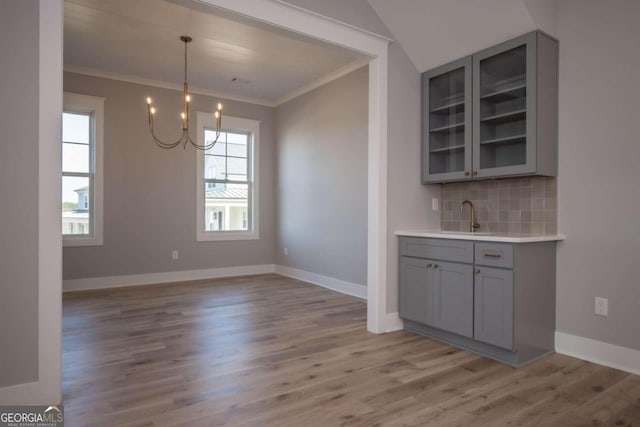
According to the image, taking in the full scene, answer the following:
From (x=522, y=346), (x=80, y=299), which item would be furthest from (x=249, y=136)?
(x=522, y=346)

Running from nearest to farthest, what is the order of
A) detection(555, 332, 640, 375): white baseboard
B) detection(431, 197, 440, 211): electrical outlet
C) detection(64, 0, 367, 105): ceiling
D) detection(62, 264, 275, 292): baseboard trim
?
detection(555, 332, 640, 375): white baseboard < detection(64, 0, 367, 105): ceiling < detection(431, 197, 440, 211): electrical outlet < detection(62, 264, 275, 292): baseboard trim

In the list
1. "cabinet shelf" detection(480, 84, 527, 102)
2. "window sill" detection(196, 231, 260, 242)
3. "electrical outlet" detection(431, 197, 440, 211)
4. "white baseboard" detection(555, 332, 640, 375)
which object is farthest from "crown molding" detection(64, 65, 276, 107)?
"white baseboard" detection(555, 332, 640, 375)

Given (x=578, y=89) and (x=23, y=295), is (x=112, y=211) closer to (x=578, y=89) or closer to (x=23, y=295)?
(x=23, y=295)

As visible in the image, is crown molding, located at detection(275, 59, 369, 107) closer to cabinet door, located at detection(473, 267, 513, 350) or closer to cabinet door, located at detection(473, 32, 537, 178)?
cabinet door, located at detection(473, 32, 537, 178)

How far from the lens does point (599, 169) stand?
2760mm

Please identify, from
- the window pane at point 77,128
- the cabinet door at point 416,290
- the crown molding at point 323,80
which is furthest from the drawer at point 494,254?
the window pane at point 77,128

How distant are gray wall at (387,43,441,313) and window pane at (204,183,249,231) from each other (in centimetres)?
355

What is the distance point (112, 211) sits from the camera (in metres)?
5.36

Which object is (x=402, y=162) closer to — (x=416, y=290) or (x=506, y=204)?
(x=506, y=204)

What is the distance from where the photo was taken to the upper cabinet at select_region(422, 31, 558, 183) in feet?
9.41

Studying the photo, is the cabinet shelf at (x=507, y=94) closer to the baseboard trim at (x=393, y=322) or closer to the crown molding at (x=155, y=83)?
the baseboard trim at (x=393, y=322)

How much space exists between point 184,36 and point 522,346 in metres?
4.22

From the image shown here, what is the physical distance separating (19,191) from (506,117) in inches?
129

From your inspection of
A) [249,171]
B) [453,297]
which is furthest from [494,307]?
[249,171]
